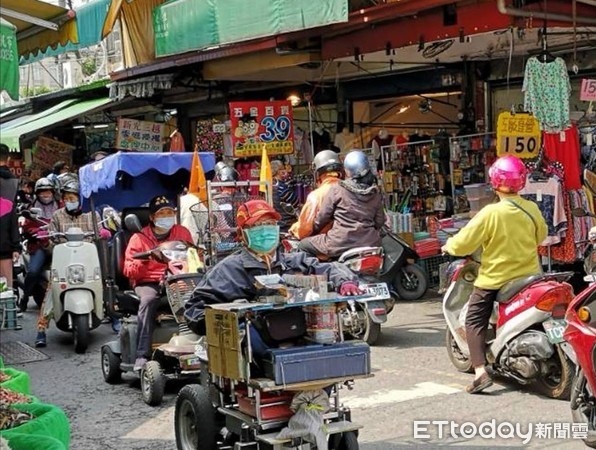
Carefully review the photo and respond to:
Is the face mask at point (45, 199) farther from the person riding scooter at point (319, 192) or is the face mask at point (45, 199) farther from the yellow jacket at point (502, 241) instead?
the yellow jacket at point (502, 241)

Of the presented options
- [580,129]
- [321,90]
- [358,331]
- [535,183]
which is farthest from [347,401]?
[321,90]

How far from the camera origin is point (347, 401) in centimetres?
716

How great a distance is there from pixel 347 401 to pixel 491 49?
6.76m

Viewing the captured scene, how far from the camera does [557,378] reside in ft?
22.2

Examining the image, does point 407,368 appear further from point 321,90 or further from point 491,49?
point 321,90

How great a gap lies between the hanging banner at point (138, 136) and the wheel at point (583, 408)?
43.3 ft

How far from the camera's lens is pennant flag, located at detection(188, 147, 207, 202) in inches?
366

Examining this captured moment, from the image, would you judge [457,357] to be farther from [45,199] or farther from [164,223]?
[45,199]

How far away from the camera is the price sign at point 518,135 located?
9.70 meters

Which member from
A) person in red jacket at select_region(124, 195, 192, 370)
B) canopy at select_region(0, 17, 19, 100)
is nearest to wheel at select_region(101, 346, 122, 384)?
person in red jacket at select_region(124, 195, 192, 370)

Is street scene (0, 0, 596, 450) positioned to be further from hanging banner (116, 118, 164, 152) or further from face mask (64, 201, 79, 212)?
hanging banner (116, 118, 164, 152)

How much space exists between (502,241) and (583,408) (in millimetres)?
1832

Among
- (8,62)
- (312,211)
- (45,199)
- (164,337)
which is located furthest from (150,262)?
(45,199)

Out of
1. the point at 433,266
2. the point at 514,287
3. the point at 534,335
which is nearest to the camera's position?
the point at 534,335
